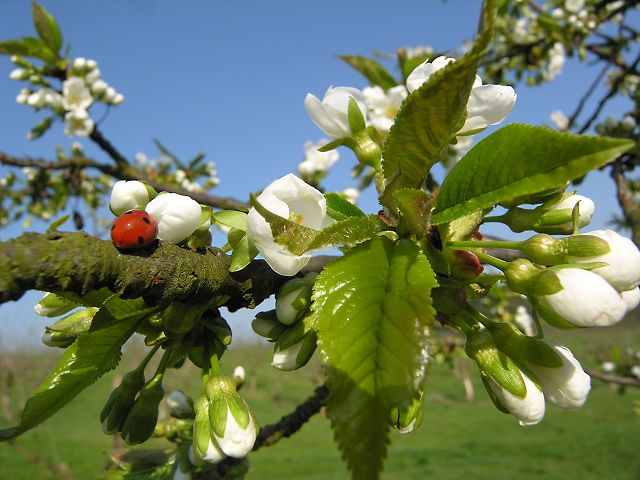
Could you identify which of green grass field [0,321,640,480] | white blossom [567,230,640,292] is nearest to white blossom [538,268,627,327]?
white blossom [567,230,640,292]

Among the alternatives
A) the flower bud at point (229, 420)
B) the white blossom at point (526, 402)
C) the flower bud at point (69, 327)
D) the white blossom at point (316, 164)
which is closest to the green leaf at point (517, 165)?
the white blossom at point (526, 402)

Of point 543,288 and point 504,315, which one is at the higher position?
point 543,288

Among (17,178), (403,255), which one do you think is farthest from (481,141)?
(17,178)

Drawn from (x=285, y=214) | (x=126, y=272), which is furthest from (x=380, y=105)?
(x=126, y=272)

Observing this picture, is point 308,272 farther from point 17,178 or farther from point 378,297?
point 17,178

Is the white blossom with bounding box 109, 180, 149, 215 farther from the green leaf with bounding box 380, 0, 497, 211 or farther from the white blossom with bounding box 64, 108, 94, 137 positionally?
the white blossom with bounding box 64, 108, 94, 137
